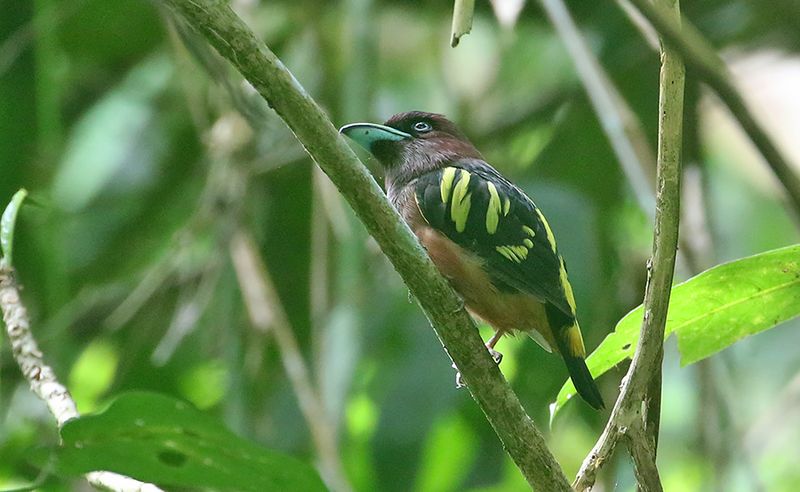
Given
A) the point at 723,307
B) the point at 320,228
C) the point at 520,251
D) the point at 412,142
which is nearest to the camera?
the point at 723,307

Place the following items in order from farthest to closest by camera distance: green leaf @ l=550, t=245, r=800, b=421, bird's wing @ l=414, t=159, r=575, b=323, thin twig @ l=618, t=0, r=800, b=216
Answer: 1. bird's wing @ l=414, t=159, r=575, b=323
2. green leaf @ l=550, t=245, r=800, b=421
3. thin twig @ l=618, t=0, r=800, b=216

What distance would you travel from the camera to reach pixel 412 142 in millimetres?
3045

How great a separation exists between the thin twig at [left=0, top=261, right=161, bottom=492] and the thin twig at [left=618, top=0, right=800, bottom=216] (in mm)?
1050

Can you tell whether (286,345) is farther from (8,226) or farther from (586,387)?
(8,226)

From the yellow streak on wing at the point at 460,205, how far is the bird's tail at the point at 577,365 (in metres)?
0.35

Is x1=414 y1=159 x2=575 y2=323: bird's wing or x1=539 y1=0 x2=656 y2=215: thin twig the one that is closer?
x1=414 y1=159 x2=575 y2=323: bird's wing

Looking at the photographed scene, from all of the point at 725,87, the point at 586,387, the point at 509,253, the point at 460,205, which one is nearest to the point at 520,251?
the point at 509,253

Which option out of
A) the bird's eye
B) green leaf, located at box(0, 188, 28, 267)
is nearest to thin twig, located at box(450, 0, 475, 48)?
green leaf, located at box(0, 188, 28, 267)

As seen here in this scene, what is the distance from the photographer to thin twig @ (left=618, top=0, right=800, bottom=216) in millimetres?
1246

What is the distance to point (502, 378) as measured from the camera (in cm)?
176

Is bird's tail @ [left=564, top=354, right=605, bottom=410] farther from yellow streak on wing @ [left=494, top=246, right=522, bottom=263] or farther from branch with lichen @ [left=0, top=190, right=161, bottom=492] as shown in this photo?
branch with lichen @ [left=0, top=190, right=161, bottom=492]

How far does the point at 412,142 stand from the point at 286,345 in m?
0.62

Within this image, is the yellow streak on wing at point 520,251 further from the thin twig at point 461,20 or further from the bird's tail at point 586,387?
the thin twig at point 461,20

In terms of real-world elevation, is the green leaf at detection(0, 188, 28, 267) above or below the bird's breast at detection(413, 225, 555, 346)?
above
